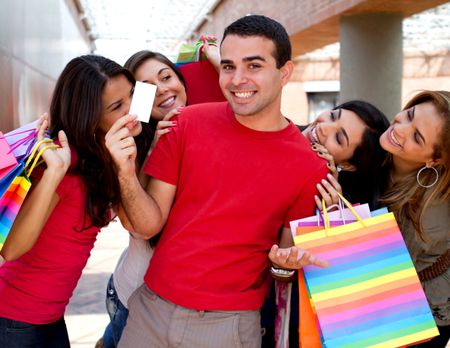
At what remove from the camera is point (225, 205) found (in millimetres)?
2391

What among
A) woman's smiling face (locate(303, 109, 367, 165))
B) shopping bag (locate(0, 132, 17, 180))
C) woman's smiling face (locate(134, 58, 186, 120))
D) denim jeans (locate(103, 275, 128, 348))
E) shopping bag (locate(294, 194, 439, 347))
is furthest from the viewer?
woman's smiling face (locate(134, 58, 186, 120))

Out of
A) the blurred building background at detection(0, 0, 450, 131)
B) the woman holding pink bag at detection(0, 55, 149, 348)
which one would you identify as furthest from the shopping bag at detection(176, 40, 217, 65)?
the blurred building background at detection(0, 0, 450, 131)

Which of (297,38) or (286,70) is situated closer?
(286,70)

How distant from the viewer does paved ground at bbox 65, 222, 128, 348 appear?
5117 mm

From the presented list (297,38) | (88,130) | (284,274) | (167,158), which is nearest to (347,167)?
(284,274)

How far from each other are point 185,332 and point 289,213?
2.23ft

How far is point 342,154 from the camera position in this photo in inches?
110

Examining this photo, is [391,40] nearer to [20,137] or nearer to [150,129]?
[150,129]

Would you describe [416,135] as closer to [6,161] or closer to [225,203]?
[225,203]

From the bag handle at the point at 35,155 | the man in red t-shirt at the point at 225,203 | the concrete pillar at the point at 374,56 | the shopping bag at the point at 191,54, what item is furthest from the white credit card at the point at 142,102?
the concrete pillar at the point at 374,56

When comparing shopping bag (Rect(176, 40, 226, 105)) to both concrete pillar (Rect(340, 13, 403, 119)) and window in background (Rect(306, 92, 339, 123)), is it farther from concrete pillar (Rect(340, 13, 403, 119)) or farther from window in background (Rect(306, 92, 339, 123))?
window in background (Rect(306, 92, 339, 123))

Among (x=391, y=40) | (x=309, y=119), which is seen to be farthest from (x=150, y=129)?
(x=309, y=119)

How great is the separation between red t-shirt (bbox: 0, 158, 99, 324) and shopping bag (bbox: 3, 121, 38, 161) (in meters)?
0.22

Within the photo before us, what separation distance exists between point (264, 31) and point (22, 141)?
112 centimetres
